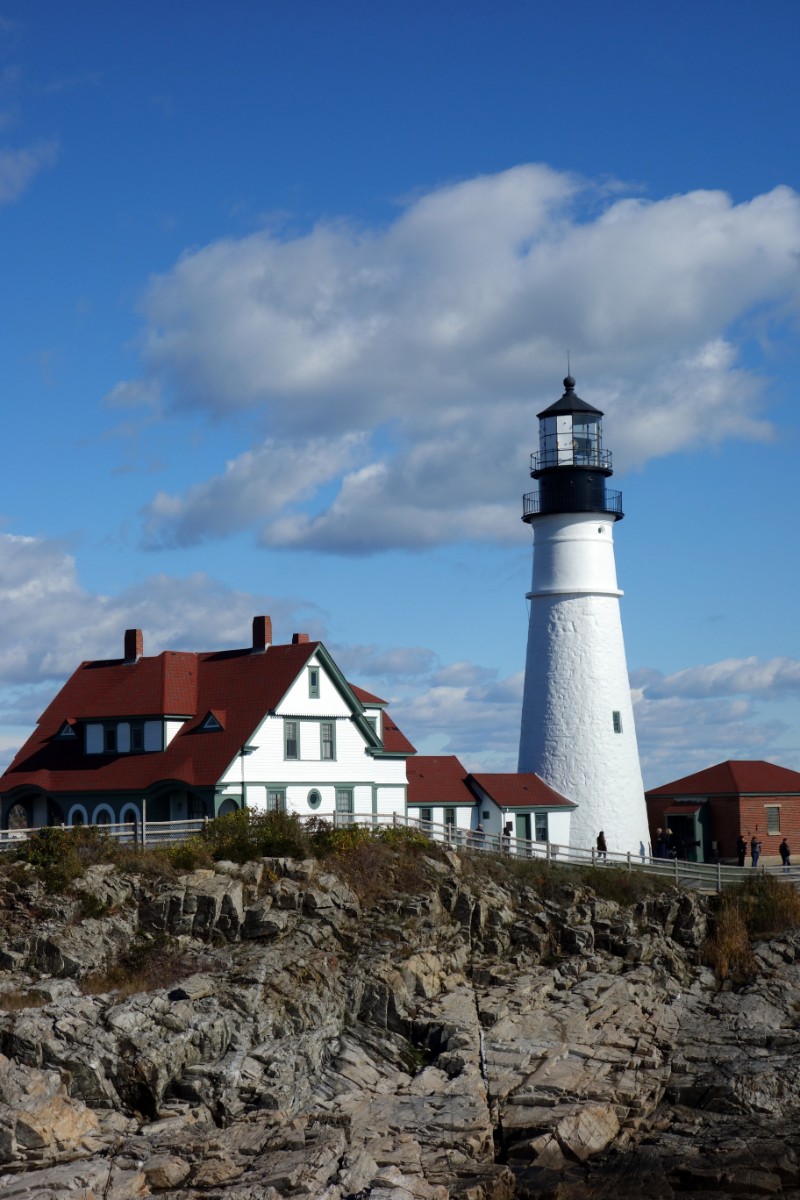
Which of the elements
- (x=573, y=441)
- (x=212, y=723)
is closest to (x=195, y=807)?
(x=212, y=723)

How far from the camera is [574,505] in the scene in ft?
145

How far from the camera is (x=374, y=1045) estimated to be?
1083 inches

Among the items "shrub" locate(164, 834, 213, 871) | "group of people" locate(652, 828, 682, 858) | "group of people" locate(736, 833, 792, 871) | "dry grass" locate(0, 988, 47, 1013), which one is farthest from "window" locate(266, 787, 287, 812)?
"group of people" locate(736, 833, 792, 871)

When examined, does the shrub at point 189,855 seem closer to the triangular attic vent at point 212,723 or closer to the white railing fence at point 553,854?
the white railing fence at point 553,854

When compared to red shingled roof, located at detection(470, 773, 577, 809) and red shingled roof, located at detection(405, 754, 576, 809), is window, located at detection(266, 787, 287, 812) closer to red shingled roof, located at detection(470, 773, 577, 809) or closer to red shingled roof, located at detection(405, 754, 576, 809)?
red shingled roof, located at detection(405, 754, 576, 809)

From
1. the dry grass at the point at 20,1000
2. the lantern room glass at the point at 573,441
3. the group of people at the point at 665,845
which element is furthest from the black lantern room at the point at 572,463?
the dry grass at the point at 20,1000

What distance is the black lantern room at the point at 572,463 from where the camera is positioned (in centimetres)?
4431

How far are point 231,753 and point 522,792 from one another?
1072 cm

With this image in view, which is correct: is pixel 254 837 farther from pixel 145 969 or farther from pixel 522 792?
pixel 522 792

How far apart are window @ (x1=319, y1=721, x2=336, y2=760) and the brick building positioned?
14.2 m

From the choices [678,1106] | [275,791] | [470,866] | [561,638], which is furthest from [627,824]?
[678,1106]

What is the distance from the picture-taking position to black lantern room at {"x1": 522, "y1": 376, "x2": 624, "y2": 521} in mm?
44312

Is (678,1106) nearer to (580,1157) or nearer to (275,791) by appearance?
(580,1157)

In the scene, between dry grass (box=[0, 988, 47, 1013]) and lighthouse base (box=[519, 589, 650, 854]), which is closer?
dry grass (box=[0, 988, 47, 1013])
